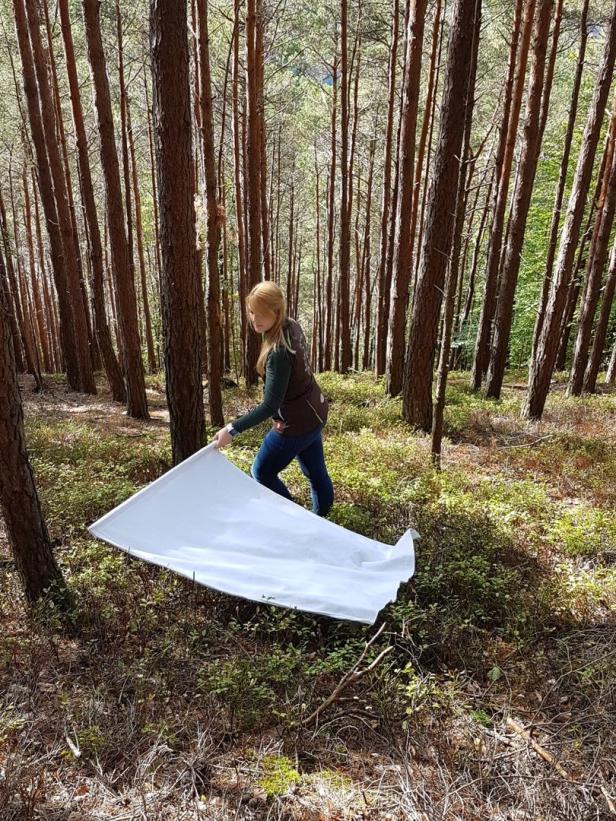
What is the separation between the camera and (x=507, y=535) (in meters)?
4.48

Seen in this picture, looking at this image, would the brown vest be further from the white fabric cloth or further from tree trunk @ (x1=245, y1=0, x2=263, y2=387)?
tree trunk @ (x1=245, y1=0, x2=263, y2=387)

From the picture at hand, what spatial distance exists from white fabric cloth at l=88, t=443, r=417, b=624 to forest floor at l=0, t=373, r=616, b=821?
8.3 inches

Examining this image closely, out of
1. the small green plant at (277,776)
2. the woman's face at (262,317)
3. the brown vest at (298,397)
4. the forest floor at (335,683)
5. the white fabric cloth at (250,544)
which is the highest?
the woman's face at (262,317)

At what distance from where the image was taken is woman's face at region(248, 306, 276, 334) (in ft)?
11.9

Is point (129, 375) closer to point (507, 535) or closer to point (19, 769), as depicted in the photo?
point (507, 535)

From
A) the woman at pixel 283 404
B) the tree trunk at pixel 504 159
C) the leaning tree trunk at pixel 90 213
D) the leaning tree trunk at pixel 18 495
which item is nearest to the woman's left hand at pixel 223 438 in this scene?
the woman at pixel 283 404

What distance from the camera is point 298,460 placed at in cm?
430

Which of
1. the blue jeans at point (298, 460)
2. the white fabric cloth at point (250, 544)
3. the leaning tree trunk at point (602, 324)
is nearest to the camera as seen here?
the white fabric cloth at point (250, 544)

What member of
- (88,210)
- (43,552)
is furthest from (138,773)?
(88,210)

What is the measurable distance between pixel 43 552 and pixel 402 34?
15678 mm

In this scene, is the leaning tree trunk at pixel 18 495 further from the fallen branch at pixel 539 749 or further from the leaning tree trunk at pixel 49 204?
the leaning tree trunk at pixel 49 204

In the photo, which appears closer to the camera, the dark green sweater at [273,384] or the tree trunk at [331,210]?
the dark green sweater at [273,384]

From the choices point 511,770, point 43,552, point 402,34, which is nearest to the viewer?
point 511,770

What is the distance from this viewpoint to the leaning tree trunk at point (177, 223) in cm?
445
